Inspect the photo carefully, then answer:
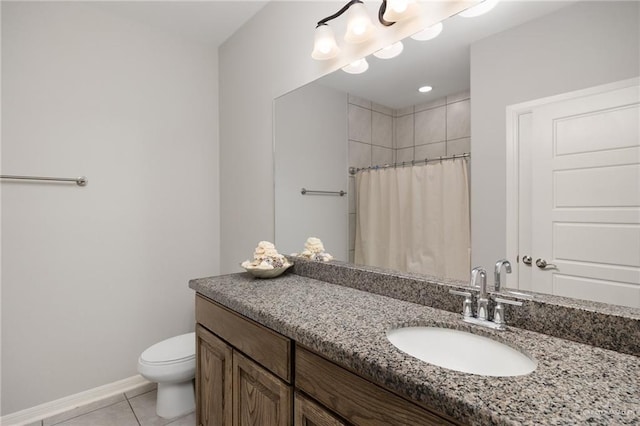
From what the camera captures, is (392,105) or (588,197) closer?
(588,197)

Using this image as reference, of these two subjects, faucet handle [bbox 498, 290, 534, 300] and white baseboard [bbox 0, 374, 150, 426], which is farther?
white baseboard [bbox 0, 374, 150, 426]

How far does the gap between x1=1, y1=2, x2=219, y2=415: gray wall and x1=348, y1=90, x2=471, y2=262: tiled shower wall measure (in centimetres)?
145

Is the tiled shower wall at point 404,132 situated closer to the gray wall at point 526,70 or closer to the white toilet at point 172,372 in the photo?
the gray wall at point 526,70

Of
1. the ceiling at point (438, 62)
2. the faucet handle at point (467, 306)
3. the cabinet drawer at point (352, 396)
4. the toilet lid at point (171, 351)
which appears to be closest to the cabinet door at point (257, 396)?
the cabinet drawer at point (352, 396)

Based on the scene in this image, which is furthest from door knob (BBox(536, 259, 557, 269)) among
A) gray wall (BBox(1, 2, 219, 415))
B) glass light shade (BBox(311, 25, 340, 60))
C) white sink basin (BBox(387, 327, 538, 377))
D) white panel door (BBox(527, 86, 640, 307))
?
gray wall (BBox(1, 2, 219, 415))

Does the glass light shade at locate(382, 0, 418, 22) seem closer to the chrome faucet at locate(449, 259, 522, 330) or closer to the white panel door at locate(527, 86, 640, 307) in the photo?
the white panel door at locate(527, 86, 640, 307)

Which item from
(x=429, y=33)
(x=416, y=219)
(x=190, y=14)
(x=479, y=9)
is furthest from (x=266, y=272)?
(x=190, y=14)

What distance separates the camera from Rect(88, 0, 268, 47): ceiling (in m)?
2.05

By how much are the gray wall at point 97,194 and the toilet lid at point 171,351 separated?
42 centimetres

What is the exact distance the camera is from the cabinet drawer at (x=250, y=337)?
3.39 feet

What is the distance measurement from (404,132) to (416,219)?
0.36 m

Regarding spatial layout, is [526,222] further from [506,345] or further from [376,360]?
[376,360]

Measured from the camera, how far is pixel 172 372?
1.78 metres

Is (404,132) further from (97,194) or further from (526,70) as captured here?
(97,194)
